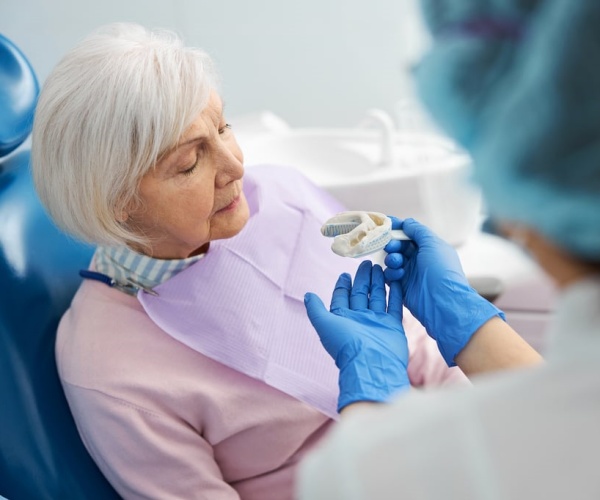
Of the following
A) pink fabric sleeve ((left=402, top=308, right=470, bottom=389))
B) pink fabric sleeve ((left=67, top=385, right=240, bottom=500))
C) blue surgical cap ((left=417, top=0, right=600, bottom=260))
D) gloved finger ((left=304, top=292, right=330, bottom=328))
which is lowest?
pink fabric sleeve ((left=67, top=385, right=240, bottom=500))

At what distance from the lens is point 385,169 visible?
1.73 meters

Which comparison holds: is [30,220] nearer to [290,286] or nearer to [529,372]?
[290,286]

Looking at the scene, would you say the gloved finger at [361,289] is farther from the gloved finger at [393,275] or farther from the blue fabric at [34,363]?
the blue fabric at [34,363]

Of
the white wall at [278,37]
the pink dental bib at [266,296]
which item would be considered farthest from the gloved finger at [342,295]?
the white wall at [278,37]

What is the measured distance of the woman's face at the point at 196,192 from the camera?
3.96ft

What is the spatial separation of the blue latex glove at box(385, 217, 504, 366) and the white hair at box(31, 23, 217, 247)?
41 cm

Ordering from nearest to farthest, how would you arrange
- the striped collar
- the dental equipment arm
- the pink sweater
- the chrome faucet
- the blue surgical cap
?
the blue surgical cap < the dental equipment arm < the pink sweater < the striped collar < the chrome faucet

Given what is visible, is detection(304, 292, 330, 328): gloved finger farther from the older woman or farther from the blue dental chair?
the blue dental chair

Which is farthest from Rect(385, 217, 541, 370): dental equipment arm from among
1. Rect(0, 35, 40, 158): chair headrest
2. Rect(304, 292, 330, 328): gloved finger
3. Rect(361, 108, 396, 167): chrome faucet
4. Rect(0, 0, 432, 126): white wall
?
→ Rect(0, 0, 432, 126): white wall

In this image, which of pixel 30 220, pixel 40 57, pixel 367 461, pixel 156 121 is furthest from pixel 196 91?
pixel 40 57

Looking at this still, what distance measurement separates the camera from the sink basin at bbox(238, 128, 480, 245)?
165 centimetres

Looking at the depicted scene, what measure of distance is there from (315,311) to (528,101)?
0.57 meters

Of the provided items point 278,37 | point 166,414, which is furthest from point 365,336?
point 278,37

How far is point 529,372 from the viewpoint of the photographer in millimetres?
617
